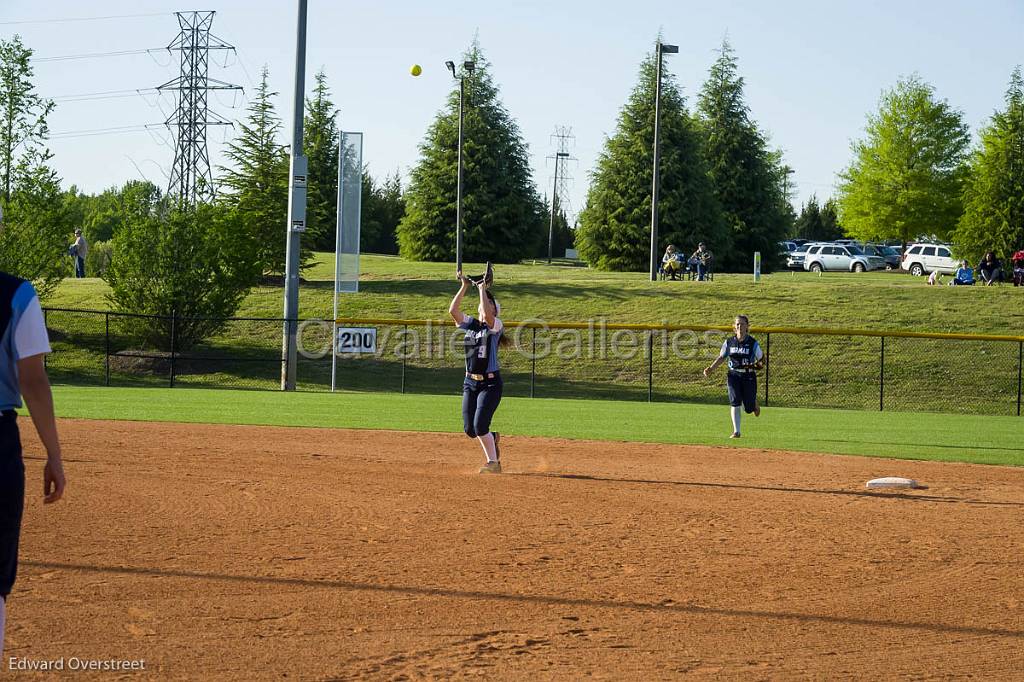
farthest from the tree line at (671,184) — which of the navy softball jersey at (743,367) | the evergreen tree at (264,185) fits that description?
the navy softball jersey at (743,367)

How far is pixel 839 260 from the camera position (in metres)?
64.0

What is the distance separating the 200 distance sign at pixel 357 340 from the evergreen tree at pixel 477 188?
1390 inches

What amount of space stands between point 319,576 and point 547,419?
12.5m

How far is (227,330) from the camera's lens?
32938 millimetres

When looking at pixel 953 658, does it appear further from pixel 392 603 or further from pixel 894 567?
pixel 392 603

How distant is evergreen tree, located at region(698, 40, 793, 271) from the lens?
62.0 metres

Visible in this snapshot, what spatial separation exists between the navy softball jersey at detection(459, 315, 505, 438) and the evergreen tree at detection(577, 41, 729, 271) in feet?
140

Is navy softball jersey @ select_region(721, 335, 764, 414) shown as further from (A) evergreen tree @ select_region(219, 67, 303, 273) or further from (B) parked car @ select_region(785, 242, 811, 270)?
(B) parked car @ select_region(785, 242, 811, 270)

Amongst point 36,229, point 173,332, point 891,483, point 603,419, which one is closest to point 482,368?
point 891,483

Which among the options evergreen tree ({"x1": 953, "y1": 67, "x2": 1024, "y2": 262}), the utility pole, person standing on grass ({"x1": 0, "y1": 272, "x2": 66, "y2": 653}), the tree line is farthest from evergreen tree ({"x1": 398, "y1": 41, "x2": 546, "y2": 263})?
person standing on grass ({"x1": 0, "y1": 272, "x2": 66, "y2": 653})

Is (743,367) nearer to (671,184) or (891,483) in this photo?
(891,483)

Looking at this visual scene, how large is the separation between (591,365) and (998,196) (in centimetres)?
3116

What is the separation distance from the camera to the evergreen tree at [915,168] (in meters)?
58.5

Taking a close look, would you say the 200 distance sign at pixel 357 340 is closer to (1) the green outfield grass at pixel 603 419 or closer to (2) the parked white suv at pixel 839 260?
(1) the green outfield grass at pixel 603 419
